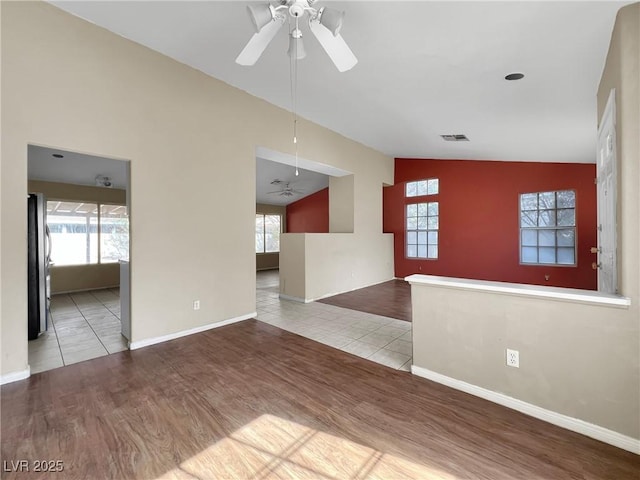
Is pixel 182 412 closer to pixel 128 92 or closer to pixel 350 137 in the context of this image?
pixel 128 92

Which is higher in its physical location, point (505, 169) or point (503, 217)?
point (505, 169)

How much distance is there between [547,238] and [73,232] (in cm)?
999

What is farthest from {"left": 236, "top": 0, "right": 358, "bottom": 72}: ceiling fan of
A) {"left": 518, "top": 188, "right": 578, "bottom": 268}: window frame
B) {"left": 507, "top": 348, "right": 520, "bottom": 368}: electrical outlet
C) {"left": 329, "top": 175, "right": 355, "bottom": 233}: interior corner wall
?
{"left": 518, "top": 188, "right": 578, "bottom": 268}: window frame

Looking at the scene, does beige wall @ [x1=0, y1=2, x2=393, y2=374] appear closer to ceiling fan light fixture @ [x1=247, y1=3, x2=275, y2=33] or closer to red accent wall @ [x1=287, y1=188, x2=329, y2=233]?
ceiling fan light fixture @ [x1=247, y1=3, x2=275, y2=33]

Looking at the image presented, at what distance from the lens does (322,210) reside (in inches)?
380

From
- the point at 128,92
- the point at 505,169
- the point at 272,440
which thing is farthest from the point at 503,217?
the point at 128,92

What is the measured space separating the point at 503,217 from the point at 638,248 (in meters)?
4.90

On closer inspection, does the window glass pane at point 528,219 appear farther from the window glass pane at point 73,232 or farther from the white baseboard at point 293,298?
the window glass pane at point 73,232

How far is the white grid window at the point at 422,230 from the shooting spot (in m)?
7.18

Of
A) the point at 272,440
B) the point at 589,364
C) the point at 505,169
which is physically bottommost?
the point at 272,440

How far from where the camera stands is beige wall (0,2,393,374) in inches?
95.3

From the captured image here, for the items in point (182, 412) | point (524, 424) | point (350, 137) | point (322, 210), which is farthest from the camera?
Answer: point (322, 210)

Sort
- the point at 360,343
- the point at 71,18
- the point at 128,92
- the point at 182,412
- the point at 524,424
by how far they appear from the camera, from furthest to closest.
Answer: the point at 360,343 → the point at 128,92 → the point at 71,18 → the point at 182,412 → the point at 524,424

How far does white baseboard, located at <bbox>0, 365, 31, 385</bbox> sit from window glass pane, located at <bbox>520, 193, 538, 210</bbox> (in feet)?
25.6
